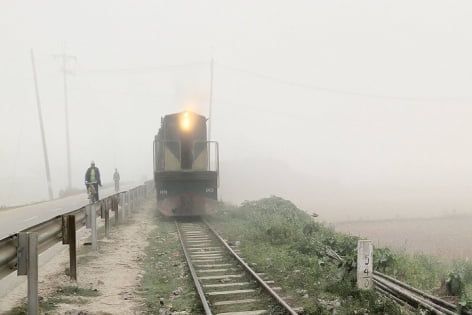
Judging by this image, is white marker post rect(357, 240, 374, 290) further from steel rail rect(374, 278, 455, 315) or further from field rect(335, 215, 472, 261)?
field rect(335, 215, 472, 261)

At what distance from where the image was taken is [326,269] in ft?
27.2

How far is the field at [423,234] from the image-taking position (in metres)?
16.5

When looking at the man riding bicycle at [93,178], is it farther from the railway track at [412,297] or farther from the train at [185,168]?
the railway track at [412,297]

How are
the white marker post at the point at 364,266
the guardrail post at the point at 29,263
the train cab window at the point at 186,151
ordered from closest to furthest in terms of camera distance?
the guardrail post at the point at 29,263 < the white marker post at the point at 364,266 < the train cab window at the point at 186,151

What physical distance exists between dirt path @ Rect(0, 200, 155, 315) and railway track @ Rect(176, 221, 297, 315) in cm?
117

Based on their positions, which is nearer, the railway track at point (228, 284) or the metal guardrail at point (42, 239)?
the metal guardrail at point (42, 239)

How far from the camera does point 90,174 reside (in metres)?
18.9

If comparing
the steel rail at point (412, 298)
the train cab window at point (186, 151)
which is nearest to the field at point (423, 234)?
the train cab window at point (186, 151)

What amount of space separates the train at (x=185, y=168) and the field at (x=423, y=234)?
6.41 m

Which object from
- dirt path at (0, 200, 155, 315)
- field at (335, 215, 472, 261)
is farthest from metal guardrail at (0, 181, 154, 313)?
field at (335, 215, 472, 261)

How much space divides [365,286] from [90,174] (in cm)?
1510

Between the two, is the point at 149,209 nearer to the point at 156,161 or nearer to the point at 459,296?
the point at 156,161

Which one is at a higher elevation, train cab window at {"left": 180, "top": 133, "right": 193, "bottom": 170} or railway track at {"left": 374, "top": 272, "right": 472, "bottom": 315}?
train cab window at {"left": 180, "top": 133, "right": 193, "bottom": 170}

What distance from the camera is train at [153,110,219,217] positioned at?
17234mm
